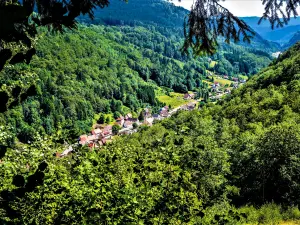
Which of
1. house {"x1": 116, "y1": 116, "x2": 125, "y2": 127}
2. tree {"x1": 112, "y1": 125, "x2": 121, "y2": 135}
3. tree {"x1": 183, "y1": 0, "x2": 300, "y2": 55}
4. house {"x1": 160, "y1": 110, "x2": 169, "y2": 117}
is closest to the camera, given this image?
tree {"x1": 183, "y1": 0, "x2": 300, "y2": 55}

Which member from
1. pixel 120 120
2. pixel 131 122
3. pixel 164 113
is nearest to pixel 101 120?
pixel 120 120

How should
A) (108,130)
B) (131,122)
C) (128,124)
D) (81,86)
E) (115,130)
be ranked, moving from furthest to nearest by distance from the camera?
1. (81,86)
2. (131,122)
3. (128,124)
4. (108,130)
5. (115,130)

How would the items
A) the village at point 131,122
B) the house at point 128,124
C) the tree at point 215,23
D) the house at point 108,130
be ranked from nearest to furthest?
the tree at point 215,23
the village at point 131,122
the house at point 108,130
the house at point 128,124

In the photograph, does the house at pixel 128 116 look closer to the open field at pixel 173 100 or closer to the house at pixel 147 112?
the house at pixel 147 112

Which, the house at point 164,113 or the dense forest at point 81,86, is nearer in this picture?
the dense forest at point 81,86

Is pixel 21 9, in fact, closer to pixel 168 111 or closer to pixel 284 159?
pixel 284 159

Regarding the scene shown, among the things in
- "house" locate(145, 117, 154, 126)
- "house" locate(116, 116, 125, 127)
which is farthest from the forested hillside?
"house" locate(116, 116, 125, 127)

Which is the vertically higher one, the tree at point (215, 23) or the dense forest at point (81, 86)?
the tree at point (215, 23)

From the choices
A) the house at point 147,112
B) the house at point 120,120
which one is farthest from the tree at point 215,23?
the house at point 147,112

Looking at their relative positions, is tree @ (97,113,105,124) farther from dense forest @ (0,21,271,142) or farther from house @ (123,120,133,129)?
house @ (123,120,133,129)

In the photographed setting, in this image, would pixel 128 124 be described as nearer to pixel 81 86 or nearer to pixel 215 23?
pixel 81 86

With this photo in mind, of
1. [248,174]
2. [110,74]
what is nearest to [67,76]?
[110,74]
